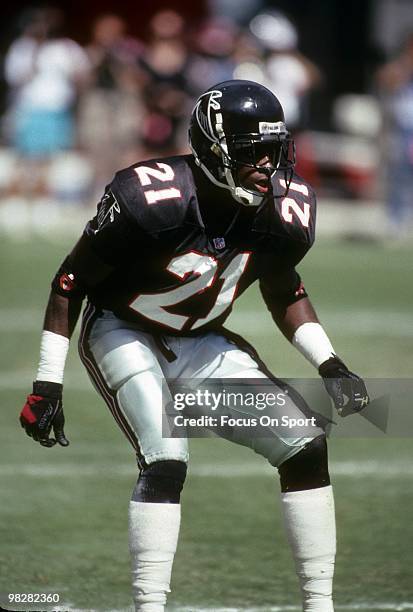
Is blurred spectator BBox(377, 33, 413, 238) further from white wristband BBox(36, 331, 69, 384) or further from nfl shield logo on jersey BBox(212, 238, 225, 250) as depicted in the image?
white wristband BBox(36, 331, 69, 384)

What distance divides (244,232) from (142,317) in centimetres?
44

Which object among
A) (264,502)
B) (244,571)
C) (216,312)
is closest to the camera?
(216,312)

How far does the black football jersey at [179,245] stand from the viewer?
4.48m

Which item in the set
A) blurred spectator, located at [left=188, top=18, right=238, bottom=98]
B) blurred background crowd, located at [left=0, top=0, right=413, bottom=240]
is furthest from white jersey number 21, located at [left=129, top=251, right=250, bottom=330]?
blurred spectator, located at [left=188, top=18, right=238, bottom=98]

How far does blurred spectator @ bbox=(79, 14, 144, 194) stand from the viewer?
50.1ft

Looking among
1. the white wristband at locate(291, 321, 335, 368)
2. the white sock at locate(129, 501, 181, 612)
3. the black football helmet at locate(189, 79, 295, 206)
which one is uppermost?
the black football helmet at locate(189, 79, 295, 206)

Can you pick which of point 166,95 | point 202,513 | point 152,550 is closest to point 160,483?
point 152,550

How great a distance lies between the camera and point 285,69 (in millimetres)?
15016

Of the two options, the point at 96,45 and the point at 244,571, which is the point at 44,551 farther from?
the point at 96,45

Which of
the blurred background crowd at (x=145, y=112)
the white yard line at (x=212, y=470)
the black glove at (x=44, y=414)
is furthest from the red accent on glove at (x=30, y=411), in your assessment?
the blurred background crowd at (x=145, y=112)

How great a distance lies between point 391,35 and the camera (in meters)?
20.5

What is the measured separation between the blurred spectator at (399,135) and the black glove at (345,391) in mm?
10630

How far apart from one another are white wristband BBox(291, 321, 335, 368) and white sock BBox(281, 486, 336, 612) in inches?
→ 20.9

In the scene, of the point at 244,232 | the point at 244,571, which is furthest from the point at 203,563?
the point at 244,232
